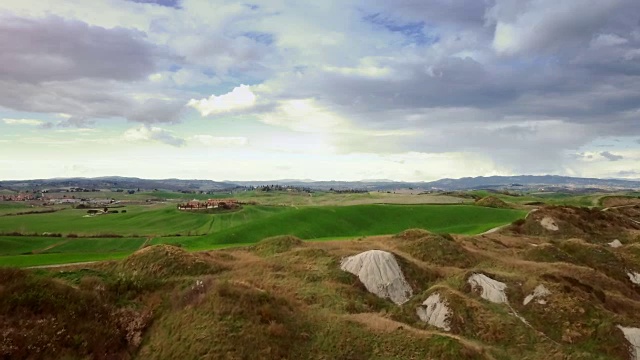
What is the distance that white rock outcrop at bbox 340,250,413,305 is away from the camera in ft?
129

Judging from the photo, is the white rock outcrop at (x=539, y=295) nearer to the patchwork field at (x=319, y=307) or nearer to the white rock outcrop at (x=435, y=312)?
the patchwork field at (x=319, y=307)

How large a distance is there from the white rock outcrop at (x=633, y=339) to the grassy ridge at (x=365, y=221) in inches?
2199

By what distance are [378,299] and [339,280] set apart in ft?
13.9

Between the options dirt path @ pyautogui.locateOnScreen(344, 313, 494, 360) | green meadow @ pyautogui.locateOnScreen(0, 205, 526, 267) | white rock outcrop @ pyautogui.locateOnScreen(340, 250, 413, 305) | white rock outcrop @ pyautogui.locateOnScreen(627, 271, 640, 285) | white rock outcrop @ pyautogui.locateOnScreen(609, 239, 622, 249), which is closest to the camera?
dirt path @ pyautogui.locateOnScreen(344, 313, 494, 360)

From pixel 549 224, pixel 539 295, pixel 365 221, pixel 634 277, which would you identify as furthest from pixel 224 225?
pixel 634 277

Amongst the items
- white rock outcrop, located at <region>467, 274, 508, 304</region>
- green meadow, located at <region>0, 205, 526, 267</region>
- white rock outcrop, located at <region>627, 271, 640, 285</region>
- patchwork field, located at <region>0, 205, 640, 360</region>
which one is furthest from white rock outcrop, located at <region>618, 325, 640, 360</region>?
green meadow, located at <region>0, 205, 526, 267</region>

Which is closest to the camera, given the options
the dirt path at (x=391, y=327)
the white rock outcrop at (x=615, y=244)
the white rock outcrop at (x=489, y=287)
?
the dirt path at (x=391, y=327)

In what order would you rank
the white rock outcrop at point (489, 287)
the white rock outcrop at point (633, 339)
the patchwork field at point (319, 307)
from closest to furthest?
the patchwork field at point (319, 307)
the white rock outcrop at point (633, 339)
the white rock outcrop at point (489, 287)

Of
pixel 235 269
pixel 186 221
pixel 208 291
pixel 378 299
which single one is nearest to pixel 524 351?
pixel 378 299

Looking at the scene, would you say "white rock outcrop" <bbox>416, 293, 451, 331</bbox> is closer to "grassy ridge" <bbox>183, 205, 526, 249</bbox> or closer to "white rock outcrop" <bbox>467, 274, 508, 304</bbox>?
"white rock outcrop" <bbox>467, 274, 508, 304</bbox>

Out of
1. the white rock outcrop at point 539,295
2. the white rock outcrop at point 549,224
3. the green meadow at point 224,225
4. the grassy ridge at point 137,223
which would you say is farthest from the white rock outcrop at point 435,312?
the grassy ridge at point 137,223

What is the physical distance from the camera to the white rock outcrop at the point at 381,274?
39469 millimetres

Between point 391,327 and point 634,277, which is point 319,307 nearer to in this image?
point 391,327

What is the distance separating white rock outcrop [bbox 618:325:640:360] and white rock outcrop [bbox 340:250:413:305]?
1695 cm
